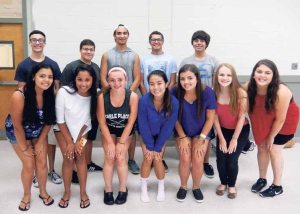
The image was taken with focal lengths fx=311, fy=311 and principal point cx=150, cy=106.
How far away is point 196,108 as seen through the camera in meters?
2.60

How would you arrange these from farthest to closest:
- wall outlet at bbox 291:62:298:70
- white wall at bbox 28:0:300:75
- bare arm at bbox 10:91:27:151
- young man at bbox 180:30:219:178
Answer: wall outlet at bbox 291:62:298:70, white wall at bbox 28:0:300:75, young man at bbox 180:30:219:178, bare arm at bbox 10:91:27:151

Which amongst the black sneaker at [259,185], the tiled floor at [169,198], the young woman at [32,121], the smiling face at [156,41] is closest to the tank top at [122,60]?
the smiling face at [156,41]

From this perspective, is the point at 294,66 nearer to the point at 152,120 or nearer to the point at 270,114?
the point at 270,114

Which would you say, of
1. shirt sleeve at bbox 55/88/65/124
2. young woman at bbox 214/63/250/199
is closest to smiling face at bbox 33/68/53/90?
shirt sleeve at bbox 55/88/65/124

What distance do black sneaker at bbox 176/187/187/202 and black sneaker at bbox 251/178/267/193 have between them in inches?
26.1

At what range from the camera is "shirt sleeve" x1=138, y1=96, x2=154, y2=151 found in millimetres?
2547

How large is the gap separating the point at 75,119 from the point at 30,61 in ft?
2.76

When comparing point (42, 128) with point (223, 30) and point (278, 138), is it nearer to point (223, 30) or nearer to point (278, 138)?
point (278, 138)

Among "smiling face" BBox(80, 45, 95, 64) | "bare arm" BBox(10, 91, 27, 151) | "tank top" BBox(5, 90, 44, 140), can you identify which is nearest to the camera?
"bare arm" BBox(10, 91, 27, 151)

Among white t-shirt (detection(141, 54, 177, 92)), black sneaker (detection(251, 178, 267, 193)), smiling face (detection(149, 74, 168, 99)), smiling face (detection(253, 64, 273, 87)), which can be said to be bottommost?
black sneaker (detection(251, 178, 267, 193))

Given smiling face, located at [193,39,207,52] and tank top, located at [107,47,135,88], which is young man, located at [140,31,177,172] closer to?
tank top, located at [107,47,135,88]

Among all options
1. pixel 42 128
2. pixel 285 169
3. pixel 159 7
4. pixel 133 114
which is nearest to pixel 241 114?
pixel 133 114

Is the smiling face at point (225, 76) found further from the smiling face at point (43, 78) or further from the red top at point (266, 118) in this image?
the smiling face at point (43, 78)

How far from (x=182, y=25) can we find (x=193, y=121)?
1.79 m
